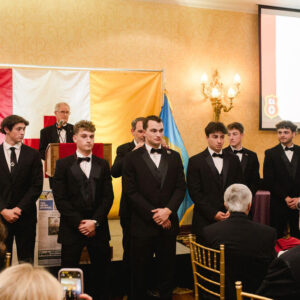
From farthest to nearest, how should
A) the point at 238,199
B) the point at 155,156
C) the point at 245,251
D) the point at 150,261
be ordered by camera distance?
the point at 155,156 → the point at 150,261 → the point at 238,199 → the point at 245,251

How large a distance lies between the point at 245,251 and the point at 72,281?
0.99 m

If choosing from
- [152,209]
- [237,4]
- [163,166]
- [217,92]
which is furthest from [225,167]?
[237,4]

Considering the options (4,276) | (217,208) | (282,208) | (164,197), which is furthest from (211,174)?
(4,276)

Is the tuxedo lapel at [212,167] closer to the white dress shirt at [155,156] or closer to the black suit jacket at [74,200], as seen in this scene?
the white dress shirt at [155,156]

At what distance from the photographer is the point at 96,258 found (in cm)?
305

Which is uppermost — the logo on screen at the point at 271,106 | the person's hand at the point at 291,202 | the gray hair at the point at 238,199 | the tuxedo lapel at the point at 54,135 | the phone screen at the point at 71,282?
the logo on screen at the point at 271,106

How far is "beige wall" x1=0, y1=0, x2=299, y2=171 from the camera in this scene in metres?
5.33

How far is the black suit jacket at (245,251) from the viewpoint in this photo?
2136 millimetres

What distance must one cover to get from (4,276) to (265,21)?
6.18 m

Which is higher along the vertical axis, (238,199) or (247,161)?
(247,161)

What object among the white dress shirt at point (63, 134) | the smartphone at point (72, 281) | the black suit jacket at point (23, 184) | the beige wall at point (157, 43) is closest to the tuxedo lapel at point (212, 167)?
the black suit jacket at point (23, 184)

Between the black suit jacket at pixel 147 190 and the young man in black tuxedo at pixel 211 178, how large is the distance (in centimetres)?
32

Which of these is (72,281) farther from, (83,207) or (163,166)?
(163,166)

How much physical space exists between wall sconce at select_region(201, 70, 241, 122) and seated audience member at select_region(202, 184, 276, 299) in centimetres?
388
